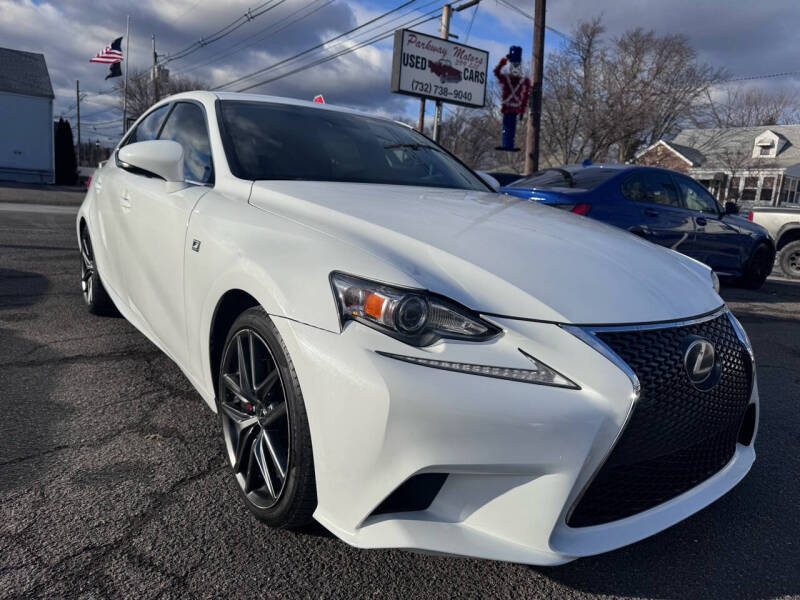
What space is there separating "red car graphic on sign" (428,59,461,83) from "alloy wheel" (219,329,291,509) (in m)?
17.2

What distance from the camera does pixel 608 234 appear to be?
2.60 metres

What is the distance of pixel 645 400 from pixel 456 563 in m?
0.80

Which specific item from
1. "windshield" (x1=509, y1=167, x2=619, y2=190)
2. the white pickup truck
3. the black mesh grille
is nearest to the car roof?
the black mesh grille

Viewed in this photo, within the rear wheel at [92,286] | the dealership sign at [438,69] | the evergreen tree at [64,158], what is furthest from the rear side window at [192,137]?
the evergreen tree at [64,158]

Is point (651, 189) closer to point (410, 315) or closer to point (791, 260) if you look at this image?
point (791, 260)

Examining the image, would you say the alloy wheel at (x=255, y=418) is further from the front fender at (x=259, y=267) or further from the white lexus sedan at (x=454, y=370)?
the front fender at (x=259, y=267)

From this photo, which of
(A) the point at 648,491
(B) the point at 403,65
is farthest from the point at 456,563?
(B) the point at 403,65

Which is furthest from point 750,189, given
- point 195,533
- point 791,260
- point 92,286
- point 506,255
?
point 195,533

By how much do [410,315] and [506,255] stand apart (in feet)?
1.51

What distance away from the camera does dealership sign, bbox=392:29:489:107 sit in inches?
680

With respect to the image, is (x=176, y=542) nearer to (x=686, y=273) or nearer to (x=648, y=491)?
(x=648, y=491)

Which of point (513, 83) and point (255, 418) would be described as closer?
point (255, 418)

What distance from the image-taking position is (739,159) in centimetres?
3653

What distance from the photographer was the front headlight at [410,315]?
167 centimetres
